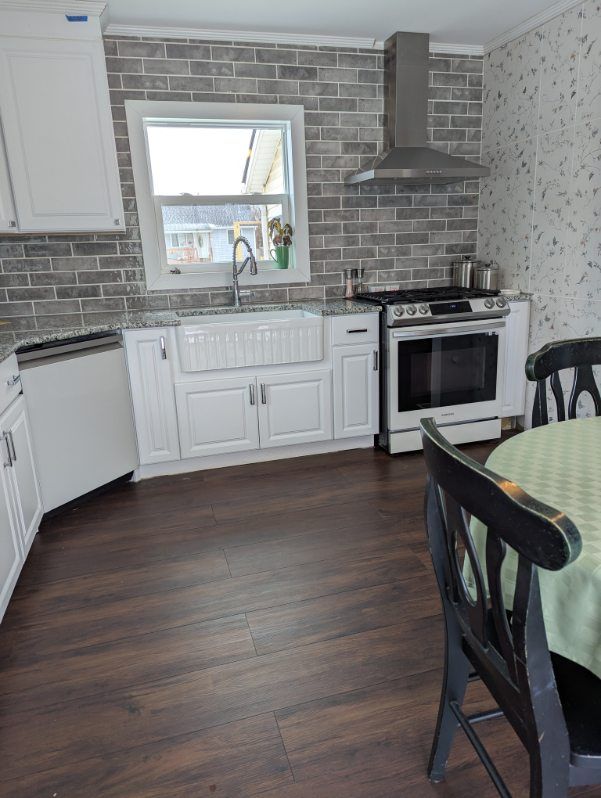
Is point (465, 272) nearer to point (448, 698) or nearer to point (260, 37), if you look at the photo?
point (260, 37)

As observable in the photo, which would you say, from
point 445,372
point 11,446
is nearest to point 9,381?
Result: point 11,446

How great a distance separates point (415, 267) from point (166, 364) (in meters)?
2.01

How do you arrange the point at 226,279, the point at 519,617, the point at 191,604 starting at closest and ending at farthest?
the point at 519,617, the point at 191,604, the point at 226,279

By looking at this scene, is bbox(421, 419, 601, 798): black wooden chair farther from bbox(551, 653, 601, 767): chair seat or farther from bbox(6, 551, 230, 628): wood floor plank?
bbox(6, 551, 230, 628): wood floor plank

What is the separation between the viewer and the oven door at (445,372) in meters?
3.30

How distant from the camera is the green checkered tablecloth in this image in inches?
35.1

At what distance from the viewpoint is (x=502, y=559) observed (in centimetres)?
85

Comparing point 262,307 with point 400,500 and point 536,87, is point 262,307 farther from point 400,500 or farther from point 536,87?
point 536,87

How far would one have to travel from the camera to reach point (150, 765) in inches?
55.3

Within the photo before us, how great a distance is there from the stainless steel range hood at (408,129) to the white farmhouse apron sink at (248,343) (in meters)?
1.07

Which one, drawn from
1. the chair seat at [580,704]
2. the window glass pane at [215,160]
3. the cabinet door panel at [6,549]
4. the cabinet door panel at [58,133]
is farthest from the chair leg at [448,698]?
the window glass pane at [215,160]

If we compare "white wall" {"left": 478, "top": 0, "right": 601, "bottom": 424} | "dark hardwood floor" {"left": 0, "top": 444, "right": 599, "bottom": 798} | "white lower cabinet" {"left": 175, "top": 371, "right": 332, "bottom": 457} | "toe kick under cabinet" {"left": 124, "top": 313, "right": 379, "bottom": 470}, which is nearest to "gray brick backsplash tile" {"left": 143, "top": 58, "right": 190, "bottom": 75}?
"toe kick under cabinet" {"left": 124, "top": 313, "right": 379, "bottom": 470}

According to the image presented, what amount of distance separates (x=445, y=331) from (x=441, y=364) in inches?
8.2

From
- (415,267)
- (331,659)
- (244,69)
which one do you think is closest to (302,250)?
(415,267)
